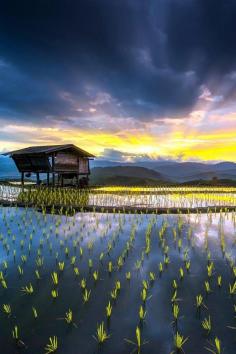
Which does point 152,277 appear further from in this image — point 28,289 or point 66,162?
point 66,162

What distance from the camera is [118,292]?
519 centimetres

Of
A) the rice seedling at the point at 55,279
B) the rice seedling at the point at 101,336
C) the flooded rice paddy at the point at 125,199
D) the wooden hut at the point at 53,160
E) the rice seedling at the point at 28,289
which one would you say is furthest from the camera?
the wooden hut at the point at 53,160

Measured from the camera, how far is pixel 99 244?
8.02 metres

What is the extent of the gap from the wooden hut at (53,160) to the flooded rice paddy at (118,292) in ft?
43.6

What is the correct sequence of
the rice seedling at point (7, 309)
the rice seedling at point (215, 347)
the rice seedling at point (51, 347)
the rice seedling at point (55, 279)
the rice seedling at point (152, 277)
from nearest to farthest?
the rice seedling at point (215, 347) < the rice seedling at point (51, 347) < the rice seedling at point (7, 309) < the rice seedling at point (55, 279) < the rice seedling at point (152, 277)

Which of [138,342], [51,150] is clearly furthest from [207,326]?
[51,150]

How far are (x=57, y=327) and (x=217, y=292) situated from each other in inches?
124

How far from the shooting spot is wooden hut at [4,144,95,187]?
2219cm

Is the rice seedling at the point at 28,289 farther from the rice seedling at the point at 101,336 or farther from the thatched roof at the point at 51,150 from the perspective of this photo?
the thatched roof at the point at 51,150

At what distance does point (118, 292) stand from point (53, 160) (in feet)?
60.1

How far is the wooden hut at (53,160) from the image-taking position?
22.2 m

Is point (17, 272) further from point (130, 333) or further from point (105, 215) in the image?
point (105, 215)

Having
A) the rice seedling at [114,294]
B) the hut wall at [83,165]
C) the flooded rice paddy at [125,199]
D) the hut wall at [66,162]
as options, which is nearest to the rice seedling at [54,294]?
the rice seedling at [114,294]

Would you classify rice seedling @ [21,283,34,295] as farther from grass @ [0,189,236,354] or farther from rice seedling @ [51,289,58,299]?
rice seedling @ [51,289,58,299]
